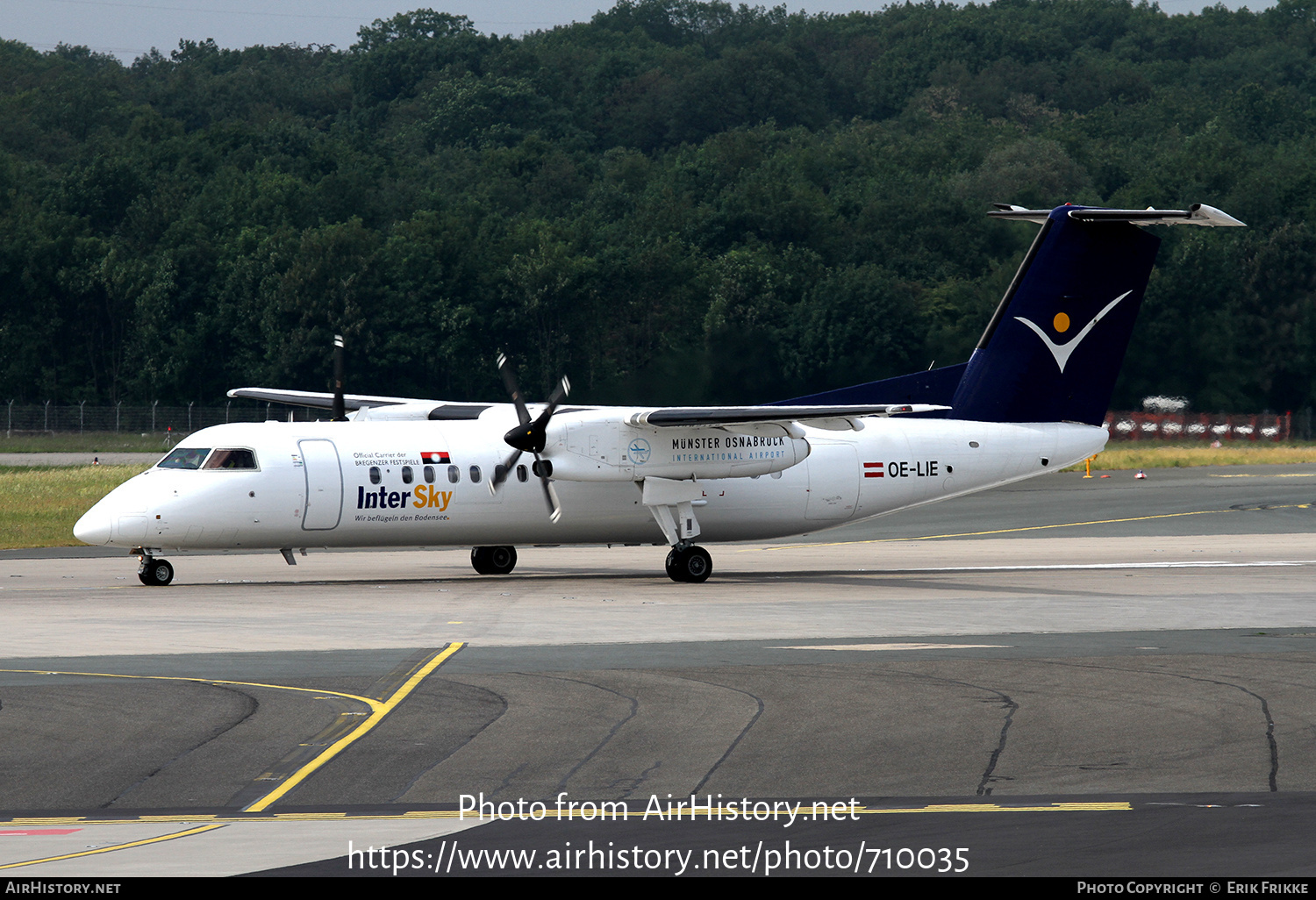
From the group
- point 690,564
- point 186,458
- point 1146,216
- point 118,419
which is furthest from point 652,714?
point 118,419

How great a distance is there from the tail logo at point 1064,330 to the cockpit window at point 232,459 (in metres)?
14.4

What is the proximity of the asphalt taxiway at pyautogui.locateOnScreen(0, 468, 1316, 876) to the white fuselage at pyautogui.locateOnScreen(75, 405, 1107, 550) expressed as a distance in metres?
→ 1.15

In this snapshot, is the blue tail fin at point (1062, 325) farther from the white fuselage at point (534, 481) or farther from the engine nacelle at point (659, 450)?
the engine nacelle at point (659, 450)

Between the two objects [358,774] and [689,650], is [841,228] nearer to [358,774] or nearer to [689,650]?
[689,650]

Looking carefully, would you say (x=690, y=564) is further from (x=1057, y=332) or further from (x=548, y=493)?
(x=1057, y=332)

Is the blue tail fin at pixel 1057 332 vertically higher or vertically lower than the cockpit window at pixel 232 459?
higher

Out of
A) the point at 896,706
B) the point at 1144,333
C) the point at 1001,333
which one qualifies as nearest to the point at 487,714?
the point at 896,706

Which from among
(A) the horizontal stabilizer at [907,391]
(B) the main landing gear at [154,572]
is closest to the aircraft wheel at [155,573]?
(B) the main landing gear at [154,572]

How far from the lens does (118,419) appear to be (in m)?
71.2

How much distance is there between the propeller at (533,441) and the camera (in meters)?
25.8

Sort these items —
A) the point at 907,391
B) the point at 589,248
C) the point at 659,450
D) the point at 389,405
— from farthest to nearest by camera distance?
the point at 589,248, the point at 389,405, the point at 907,391, the point at 659,450

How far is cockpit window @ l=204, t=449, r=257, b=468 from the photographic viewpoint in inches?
1005

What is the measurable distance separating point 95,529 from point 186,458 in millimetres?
2036

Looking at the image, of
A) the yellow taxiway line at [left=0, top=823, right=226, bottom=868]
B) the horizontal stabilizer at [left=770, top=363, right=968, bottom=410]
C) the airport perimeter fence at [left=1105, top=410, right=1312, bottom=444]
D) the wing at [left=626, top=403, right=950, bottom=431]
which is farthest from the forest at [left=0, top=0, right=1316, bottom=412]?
the yellow taxiway line at [left=0, top=823, right=226, bottom=868]
